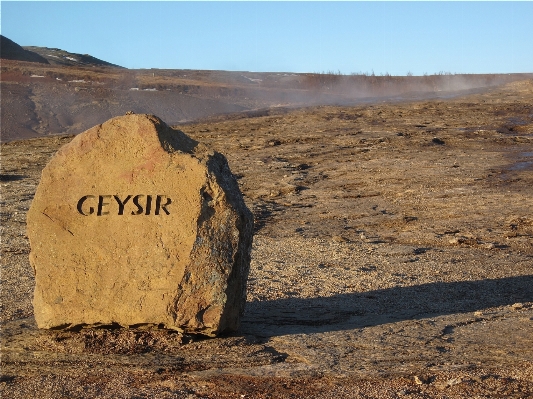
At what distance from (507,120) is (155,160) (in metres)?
13.2

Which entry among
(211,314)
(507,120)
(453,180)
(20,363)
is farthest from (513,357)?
(507,120)

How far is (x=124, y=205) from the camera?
4605mm

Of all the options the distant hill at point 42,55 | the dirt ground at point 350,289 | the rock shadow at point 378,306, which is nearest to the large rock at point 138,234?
the dirt ground at point 350,289

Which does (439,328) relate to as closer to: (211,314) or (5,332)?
(211,314)

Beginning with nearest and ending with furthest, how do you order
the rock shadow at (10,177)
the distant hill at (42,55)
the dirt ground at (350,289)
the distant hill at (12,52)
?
the dirt ground at (350,289) < the rock shadow at (10,177) < the distant hill at (12,52) < the distant hill at (42,55)

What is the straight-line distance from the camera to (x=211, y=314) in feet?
14.9

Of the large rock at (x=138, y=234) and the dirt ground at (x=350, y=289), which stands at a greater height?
the large rock at (x=138, y=234)

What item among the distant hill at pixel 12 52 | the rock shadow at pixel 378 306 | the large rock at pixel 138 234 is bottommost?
the rock shadow at pixel 378 306

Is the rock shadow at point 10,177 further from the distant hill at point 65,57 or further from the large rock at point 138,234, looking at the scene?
the distant hill at point 65,57

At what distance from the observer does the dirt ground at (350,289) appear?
4059 millimetres

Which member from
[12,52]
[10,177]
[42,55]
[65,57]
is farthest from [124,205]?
[65,57]

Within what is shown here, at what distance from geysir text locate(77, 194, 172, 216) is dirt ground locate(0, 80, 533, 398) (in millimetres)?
760

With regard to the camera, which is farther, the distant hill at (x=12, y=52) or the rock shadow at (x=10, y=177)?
the distant hill at (x=12, y=52)

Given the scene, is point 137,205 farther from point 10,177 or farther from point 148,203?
point 10,177
